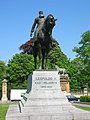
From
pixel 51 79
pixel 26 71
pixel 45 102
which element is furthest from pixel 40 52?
pixel 26 71

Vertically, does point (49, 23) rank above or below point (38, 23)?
below

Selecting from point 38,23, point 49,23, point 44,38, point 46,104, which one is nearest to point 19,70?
point 38,23

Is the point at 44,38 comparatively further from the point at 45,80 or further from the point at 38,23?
the point at 45,80

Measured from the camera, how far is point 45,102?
46.4ft

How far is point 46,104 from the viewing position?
1407cm

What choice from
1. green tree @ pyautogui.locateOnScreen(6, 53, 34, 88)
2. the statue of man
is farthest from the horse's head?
green tree @ pyautogui.locateOnScreen(6, 53, 34, 88)

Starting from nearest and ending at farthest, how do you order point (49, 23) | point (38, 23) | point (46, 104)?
point (46, 104) → point (49, 23) → point (38, 23)

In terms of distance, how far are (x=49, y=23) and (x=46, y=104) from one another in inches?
151

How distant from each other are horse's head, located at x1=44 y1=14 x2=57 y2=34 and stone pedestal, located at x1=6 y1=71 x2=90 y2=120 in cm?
210

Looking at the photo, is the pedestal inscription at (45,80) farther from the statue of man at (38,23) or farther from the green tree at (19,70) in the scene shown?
the green tree at (19,70)

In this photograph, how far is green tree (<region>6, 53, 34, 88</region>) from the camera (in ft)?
189

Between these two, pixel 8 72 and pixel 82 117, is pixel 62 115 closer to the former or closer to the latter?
pixel 82 117

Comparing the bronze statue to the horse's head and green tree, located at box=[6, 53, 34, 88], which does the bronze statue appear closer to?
the horse's head

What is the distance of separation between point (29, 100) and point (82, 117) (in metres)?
2.62
